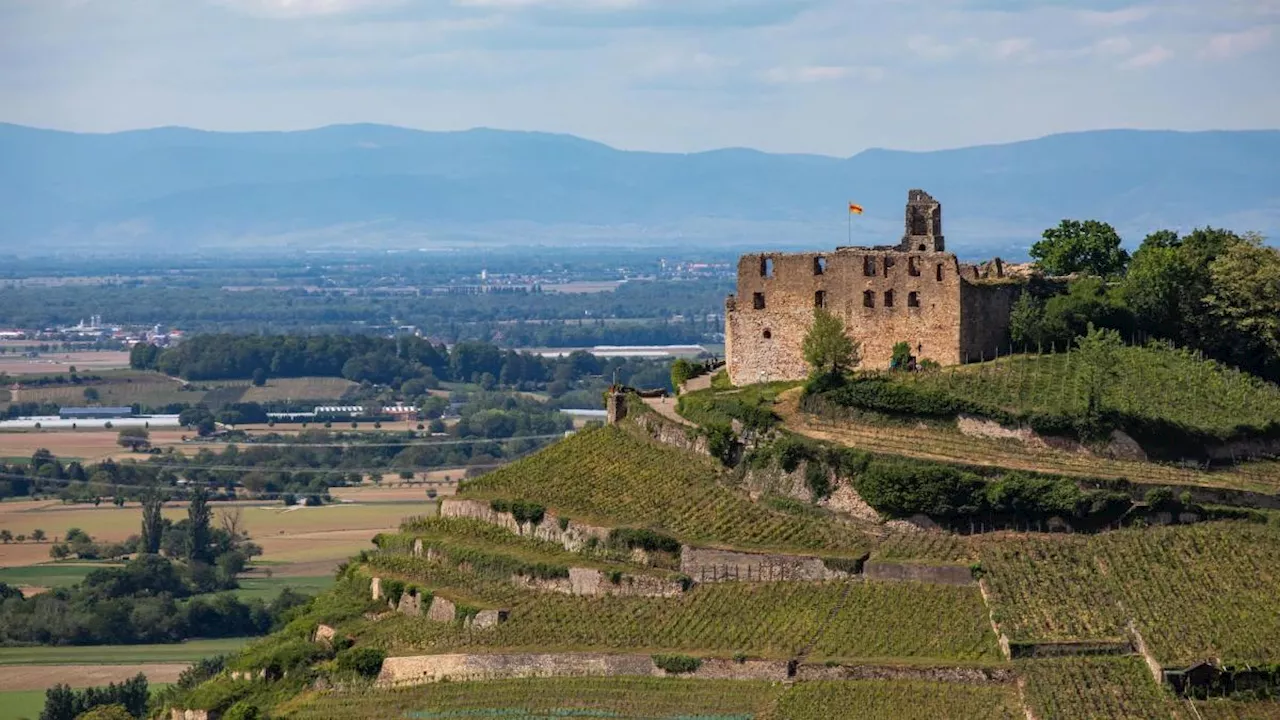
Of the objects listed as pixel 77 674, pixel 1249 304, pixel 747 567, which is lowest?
pixel 77 674

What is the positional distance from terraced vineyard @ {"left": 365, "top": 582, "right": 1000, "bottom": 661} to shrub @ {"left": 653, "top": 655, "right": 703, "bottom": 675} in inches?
28.1

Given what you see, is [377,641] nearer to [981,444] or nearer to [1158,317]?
[981,444]

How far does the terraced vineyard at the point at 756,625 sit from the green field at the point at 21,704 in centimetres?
2721

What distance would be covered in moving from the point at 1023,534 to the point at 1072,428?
427cm

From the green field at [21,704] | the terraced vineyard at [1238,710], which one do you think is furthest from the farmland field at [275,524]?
the terraced vineyard at [1238,710]

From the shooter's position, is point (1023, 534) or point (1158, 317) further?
point (1158, 317)

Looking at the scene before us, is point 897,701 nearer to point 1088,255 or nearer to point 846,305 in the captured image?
point 846,305

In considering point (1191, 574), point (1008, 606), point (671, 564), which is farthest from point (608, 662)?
point (1191, 574)

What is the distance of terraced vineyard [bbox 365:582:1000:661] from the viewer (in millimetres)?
59938

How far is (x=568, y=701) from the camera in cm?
6066

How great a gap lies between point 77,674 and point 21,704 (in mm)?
5213

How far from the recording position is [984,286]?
72812 millimetres

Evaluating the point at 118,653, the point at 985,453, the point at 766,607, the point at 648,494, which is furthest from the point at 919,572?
the point at 118,653

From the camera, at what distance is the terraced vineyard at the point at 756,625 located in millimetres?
59938
